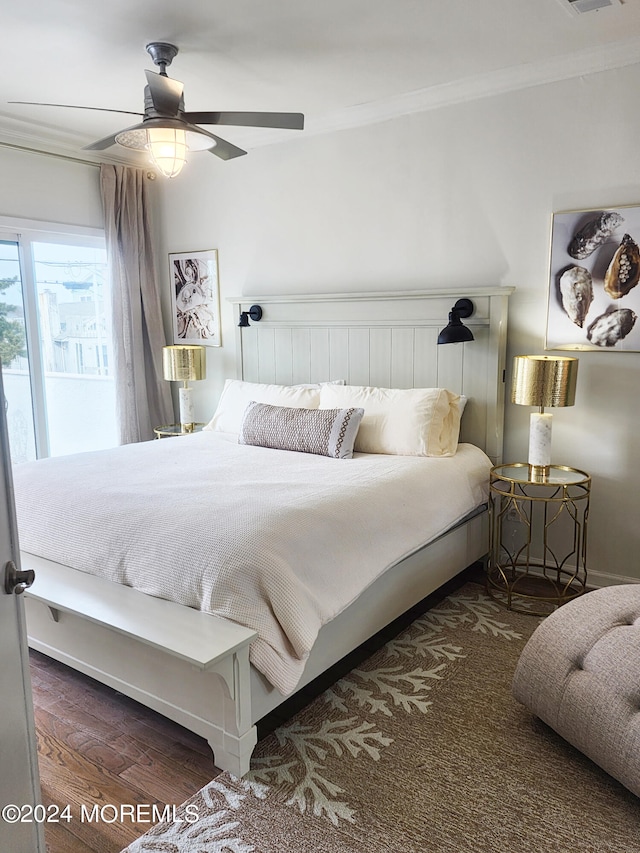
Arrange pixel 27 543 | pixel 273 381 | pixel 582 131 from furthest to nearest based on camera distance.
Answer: pixel 273 381 → pixel 582 131 → pixel 27 543

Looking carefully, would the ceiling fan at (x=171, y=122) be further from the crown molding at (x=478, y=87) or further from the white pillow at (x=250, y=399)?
the white pillow at (x=250, y=399)

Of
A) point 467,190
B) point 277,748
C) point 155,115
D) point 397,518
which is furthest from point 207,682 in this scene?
point 467,190

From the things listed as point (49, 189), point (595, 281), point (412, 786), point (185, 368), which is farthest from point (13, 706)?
point (49, 189)

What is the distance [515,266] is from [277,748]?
268 cm

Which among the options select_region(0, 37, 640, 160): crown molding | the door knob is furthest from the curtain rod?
the door knob

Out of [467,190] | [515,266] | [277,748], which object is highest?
[467,190]

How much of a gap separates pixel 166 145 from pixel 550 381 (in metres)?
2.06

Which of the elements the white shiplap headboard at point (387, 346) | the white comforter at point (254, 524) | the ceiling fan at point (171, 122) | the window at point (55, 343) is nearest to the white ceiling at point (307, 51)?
the ceiling fan at point (171, 122)

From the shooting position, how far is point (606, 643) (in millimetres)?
2023

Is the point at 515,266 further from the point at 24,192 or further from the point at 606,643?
the point at 24,192

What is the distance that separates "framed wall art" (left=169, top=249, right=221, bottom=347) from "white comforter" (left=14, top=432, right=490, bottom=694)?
174cm

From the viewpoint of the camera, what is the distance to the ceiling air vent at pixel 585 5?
2568 millimetres

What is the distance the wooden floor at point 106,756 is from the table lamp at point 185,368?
2.26 m

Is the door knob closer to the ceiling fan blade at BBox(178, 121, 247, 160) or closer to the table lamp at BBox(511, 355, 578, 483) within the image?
the ceiling fan blade at BBox(178, 121, 247, 160)
